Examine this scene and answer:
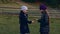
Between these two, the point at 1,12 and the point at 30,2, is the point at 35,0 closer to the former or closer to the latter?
the point at 30,2

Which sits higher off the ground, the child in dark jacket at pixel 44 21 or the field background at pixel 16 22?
the child in dark jacket at pixel 44 21

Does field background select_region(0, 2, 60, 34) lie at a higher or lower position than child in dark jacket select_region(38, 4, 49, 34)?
lower

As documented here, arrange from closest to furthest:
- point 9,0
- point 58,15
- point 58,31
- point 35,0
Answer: point 58,31 < point 58,15 < point 9,0 < point 35,0

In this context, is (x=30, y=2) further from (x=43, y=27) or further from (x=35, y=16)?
(x=43, y=27)

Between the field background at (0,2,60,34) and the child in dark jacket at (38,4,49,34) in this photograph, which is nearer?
the child in dark jacket at (38,4,49,34)

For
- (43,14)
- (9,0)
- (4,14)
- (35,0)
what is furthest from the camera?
(35,0)

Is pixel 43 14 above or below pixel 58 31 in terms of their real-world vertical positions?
above

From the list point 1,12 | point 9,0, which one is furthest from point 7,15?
point 9,0

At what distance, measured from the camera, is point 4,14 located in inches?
722

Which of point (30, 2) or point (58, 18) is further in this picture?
point (30, 2)

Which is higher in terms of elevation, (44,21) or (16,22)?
(44,21)

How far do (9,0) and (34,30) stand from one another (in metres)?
18.4

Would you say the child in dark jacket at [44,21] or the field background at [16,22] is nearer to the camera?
the child in dark jacket at [44,21]

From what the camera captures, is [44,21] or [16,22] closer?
[44,21]
